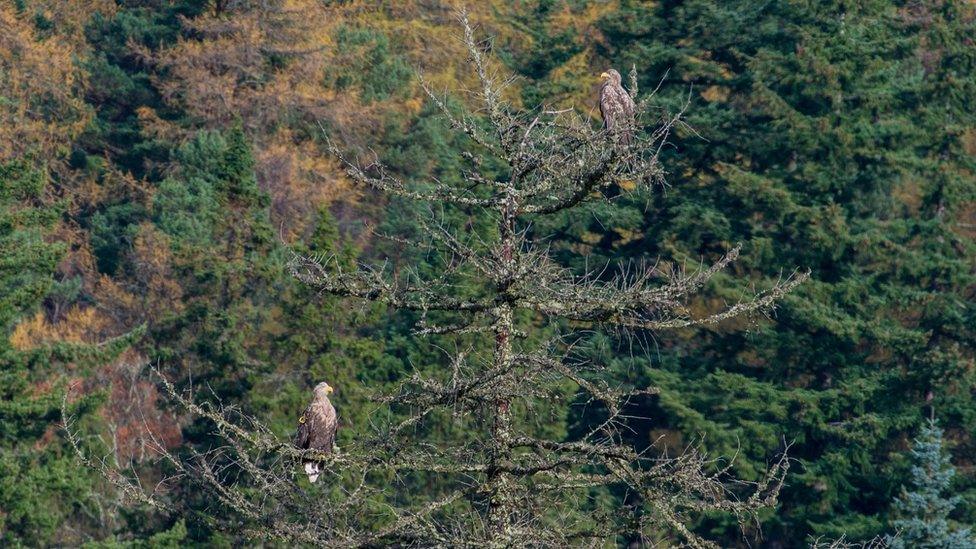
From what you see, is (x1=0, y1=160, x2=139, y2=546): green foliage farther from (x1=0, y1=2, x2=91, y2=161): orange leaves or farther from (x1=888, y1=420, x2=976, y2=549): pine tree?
(x1=0, y1=2, x2=91, y2=161): orange leaves

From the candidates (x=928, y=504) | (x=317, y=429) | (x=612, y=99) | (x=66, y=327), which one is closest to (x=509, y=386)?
(x=317, y=429)

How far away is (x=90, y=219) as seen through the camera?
4778 centimetres

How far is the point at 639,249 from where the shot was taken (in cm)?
3594

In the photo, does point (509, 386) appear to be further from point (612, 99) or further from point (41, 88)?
point (41, 88)

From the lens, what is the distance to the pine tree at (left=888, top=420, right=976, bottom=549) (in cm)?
2712

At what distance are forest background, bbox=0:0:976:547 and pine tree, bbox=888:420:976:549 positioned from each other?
81cm

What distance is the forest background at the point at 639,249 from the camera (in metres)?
28.9

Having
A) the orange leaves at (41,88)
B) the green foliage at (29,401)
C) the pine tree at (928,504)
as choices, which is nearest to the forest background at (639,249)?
the green foliage at (29,401)

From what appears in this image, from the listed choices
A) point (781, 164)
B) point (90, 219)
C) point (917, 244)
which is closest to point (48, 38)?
point (90, 219)

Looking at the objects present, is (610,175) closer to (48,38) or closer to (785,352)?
(785,352)

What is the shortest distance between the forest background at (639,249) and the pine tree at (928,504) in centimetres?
81

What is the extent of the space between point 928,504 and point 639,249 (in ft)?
29.3

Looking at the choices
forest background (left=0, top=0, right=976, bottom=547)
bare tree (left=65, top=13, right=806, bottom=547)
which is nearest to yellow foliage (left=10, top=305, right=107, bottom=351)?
forest background (left=0, top=0, right=976, bottom=547)

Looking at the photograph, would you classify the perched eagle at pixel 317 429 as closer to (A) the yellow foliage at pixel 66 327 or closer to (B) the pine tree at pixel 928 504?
(B) the pine tree at pixel 928 504
